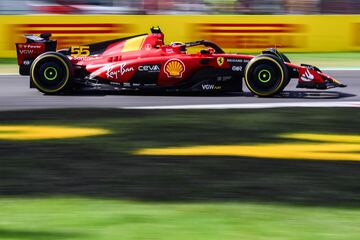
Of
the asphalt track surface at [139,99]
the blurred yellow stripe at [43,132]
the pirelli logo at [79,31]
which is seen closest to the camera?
the blurred yellow stripe at [43,132]

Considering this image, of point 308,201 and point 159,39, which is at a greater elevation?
point 159,39

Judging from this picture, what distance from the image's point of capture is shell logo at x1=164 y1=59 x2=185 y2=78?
11.9m

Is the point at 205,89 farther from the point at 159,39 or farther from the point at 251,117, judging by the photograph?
the point at 251,117

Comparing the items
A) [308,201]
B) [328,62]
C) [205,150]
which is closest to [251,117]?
[205,150]

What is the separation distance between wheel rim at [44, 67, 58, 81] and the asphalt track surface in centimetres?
30

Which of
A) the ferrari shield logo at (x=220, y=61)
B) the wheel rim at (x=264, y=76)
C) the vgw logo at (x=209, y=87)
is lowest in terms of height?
the vgw logo at (x=209, y=87)

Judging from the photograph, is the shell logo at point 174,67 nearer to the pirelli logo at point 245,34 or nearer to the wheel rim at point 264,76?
the wheel rim at point 264,76

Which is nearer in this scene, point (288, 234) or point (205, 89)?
point (288, 234)

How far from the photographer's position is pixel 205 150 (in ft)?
23.4

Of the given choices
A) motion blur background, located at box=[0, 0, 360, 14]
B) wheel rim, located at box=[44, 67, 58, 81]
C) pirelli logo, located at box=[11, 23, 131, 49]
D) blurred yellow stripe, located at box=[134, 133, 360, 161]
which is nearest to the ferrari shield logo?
wheel rim, located at box=[44, 67, 58, 81]

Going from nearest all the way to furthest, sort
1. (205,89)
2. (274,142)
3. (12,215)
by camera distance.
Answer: (12,215) → (274,142) → (205,89)

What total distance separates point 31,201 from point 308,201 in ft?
6.13

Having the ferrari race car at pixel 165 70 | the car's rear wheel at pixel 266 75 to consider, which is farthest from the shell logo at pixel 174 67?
the car's rear wheel at pixel 266 75

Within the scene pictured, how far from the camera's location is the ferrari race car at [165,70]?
464 inches
